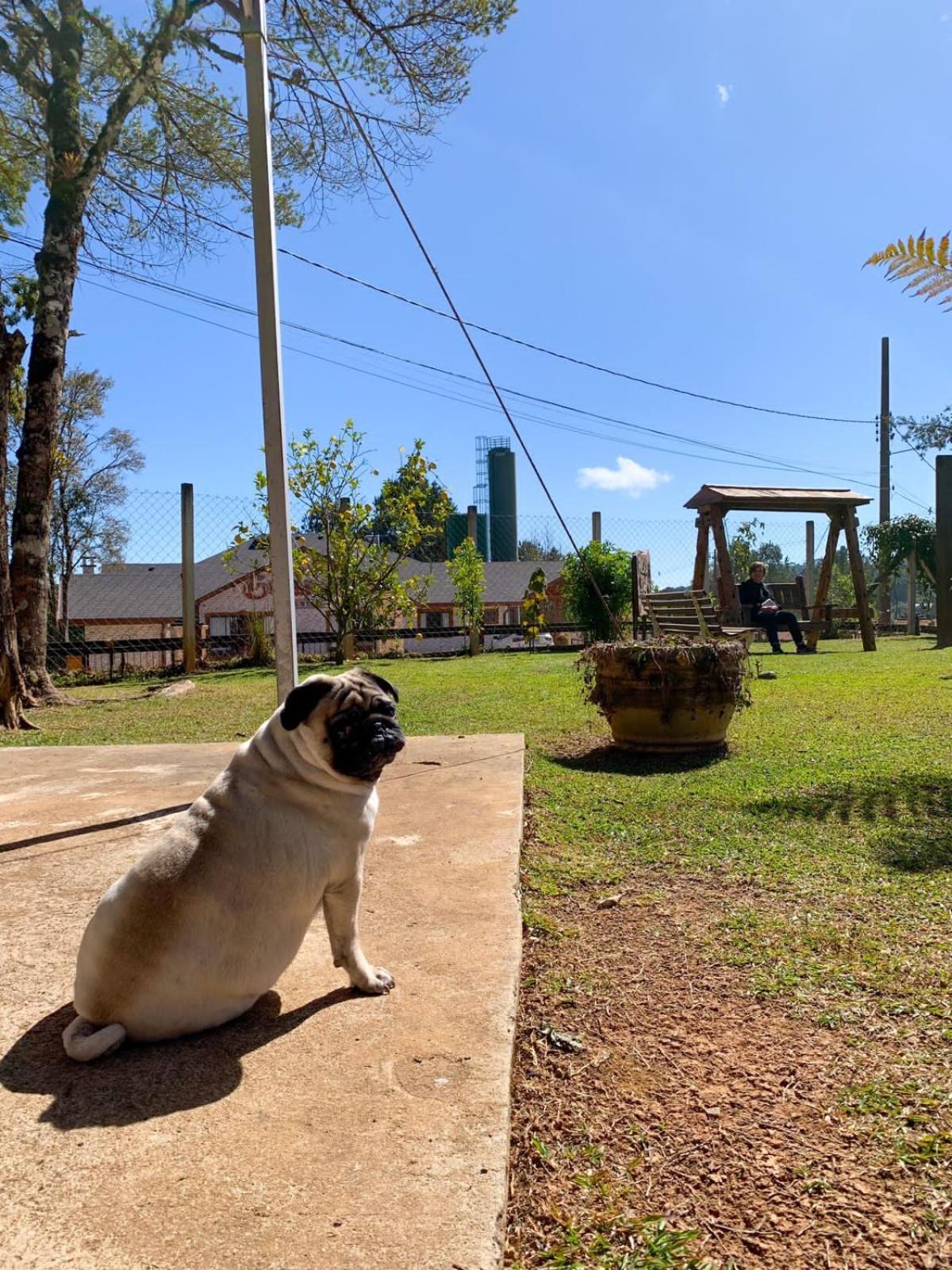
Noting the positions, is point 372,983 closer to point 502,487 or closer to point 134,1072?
point 134,1072

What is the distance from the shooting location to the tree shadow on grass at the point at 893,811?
3.16 meters

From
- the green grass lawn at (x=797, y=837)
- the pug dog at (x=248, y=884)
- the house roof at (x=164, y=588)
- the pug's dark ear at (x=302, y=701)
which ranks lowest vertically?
the green grass lawn at (x=797, y=837)

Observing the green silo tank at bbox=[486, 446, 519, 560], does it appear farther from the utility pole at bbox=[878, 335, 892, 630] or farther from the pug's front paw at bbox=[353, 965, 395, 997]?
the pug's front paw at bbox=[353, 965, 395, 997]

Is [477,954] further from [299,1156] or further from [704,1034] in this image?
[299,1156]

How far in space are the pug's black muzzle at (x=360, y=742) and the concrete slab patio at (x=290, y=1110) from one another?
574 millimetres

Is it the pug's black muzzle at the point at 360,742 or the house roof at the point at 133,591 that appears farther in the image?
the house roof at the point at 133,591

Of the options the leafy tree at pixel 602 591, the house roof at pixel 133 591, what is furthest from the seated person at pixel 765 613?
the house roof at pixel 133 591

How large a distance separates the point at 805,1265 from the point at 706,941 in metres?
1.19

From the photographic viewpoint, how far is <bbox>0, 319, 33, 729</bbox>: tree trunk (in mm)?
6984

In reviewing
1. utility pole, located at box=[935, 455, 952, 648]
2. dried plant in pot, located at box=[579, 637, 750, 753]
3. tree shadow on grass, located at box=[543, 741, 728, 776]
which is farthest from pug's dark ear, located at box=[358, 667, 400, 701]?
utility pole, located at box=[935, 455, 952, 648]

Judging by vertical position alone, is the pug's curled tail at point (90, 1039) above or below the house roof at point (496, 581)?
below

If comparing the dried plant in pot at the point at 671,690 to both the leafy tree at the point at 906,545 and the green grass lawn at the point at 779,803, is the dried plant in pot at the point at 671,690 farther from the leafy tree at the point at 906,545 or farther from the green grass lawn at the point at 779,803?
the leafy tree at the point at 906,545

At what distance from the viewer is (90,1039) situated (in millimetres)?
1703

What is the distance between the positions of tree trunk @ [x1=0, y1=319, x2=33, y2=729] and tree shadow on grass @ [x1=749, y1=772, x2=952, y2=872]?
5975 millimetres
